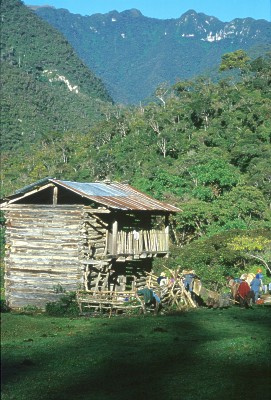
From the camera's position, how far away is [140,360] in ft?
44.1

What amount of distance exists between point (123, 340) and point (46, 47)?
189 metres

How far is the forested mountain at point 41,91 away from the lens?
126 meters

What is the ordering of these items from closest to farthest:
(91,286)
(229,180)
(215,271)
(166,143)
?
(91,286) → (215,271) → (229,180) → (166,143)

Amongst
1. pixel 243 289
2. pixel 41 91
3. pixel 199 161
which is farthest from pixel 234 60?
pixel 243 289

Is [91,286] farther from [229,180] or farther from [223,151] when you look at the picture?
[223,151]

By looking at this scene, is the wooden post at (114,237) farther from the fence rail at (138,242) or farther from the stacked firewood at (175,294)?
the stacked firewood at (175,294)

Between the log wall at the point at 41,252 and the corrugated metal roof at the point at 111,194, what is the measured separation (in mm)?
854

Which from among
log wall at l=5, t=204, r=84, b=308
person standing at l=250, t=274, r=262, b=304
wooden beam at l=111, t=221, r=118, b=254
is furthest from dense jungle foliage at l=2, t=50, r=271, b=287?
log wall at l=5, t=204, r=84, b=308

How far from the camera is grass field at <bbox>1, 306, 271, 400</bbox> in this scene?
36.0 feet

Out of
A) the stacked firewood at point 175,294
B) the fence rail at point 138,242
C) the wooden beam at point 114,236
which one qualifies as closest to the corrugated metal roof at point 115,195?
the wooden beam at point 114,236

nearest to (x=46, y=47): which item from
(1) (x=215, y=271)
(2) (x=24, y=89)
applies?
(2) (x=24, y=89)

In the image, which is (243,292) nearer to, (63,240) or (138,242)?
(138,242)

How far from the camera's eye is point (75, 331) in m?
18.0

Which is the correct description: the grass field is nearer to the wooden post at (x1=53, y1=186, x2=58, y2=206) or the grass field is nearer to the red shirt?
the red shirt
